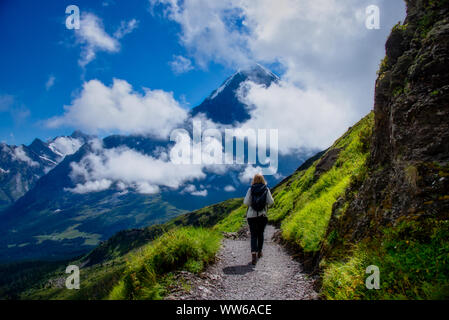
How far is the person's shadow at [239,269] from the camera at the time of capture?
32.8 feet

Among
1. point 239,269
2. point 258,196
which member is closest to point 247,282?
point 239,269

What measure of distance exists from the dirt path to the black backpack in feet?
8.28

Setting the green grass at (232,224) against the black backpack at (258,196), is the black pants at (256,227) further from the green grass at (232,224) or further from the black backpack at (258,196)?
the green grass at (232,224)

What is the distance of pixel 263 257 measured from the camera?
12.5 meters

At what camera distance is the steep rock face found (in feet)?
18.7

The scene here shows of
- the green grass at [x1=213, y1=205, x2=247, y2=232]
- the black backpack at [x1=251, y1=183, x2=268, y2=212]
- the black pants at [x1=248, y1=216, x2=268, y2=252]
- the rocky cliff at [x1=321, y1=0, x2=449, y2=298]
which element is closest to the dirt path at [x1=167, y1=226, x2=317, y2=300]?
the black pants at [x1=248, y1=216, x2=268, y2=252]

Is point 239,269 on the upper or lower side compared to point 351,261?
lower

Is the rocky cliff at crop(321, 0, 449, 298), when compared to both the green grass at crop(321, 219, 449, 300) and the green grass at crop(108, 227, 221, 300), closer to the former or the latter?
the green grass at crop(321, 219, 449, 300)

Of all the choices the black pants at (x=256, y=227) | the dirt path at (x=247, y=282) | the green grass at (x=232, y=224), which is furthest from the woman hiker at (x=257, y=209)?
the green grass at (x=232, y=224)

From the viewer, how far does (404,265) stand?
500 cm

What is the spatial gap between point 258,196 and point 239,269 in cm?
311

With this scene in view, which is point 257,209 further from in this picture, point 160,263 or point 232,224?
point 232,224
